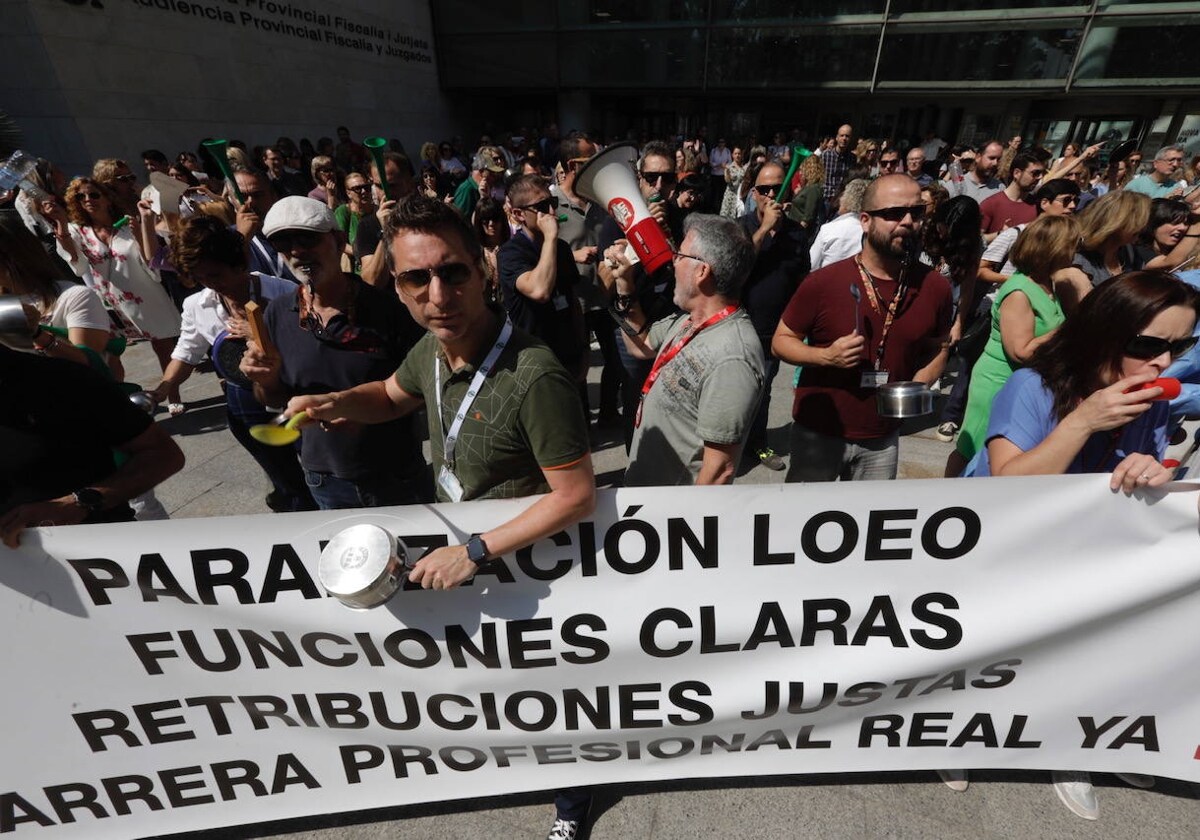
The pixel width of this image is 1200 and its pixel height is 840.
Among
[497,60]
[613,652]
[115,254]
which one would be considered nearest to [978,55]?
[497,60]

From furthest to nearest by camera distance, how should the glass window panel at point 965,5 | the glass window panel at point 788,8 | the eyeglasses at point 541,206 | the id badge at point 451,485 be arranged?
the glass window panel at point 788,8, the glass window panel at point 965,5, the eyeglasses at point 541,206, the id badge at point 451,485

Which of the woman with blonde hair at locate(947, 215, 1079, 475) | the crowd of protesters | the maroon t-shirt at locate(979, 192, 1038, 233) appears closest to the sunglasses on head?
the crowd of protesters

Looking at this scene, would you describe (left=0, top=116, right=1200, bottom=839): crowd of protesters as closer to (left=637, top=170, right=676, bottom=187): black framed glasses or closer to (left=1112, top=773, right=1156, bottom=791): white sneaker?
(left=637, top=170, right=676, bottom=187): black framed glasses

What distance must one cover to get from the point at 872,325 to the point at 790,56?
1730cm

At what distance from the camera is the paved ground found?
1900 mm

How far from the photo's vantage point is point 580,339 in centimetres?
372

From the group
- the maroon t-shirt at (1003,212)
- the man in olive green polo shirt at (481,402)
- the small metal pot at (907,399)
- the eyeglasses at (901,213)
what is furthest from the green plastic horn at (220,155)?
the maroon t-shirt at (1003,212)

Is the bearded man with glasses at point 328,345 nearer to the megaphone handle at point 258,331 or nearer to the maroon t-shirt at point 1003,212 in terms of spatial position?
the megaphone handle at point 258,331

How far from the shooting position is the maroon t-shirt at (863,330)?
2.42 metres

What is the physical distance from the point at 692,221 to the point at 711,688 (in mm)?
1603

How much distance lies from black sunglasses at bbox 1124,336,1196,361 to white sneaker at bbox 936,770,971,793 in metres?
1.48

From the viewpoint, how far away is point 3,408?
148 centimetres

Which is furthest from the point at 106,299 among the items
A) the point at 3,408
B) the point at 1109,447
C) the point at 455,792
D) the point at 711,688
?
the point at 1109,447

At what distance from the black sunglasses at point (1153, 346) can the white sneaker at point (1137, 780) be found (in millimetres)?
1473
